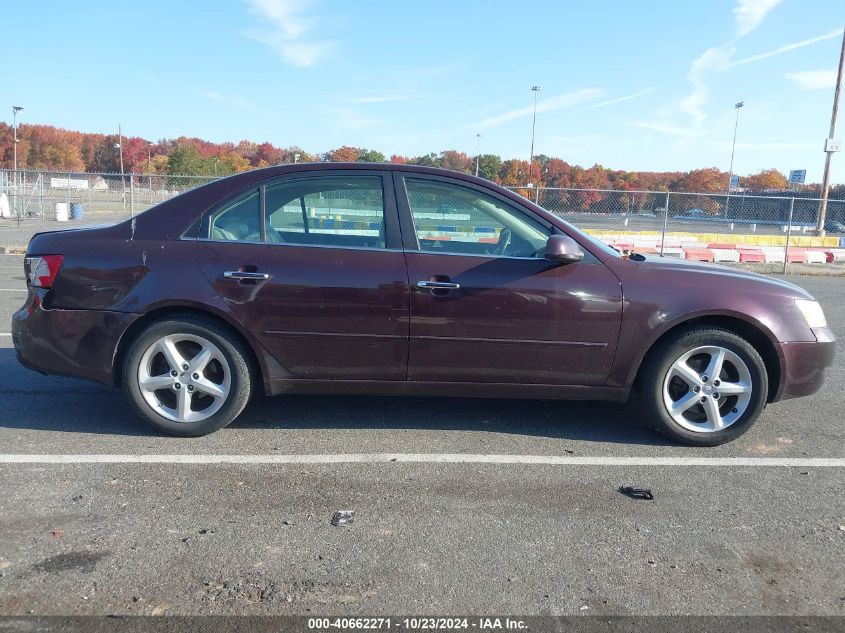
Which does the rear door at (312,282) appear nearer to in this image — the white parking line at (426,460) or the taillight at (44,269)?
the white parking line at (426,460)

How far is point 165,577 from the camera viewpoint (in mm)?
2611

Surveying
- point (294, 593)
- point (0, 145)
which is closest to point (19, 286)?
point (294, 593)

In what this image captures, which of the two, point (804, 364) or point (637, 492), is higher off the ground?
point (804, 364)

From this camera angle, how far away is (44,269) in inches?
156

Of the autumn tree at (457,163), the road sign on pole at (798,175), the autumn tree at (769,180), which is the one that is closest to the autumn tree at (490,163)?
the autumn tree at (457,163)

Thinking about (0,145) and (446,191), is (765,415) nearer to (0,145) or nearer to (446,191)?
(446,191)

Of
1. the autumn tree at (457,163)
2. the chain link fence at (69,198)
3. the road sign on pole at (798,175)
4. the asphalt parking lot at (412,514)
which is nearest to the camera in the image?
the asphalt parking lot at (412,514)

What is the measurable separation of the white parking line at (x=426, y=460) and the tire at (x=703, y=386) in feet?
0.70

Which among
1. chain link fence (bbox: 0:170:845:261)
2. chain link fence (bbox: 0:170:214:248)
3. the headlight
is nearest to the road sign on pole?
chain link fence (bbox: 0:170:845:261)

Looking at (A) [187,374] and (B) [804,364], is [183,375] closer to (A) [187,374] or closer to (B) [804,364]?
(A) [187,374]

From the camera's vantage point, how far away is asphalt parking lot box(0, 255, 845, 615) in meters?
2.54

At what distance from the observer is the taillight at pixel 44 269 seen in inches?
155

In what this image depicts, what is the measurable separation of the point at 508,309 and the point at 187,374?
1913mm

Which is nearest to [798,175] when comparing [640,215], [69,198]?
[640,215]
